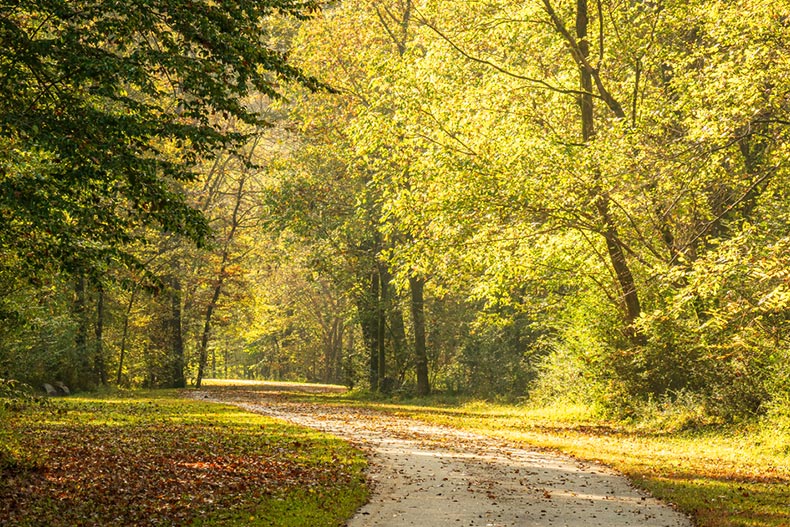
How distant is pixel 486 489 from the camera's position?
12.4 metres

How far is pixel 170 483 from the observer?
1152 centimetres

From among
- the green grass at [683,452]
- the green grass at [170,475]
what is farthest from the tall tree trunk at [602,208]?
the green grass at [170,475]

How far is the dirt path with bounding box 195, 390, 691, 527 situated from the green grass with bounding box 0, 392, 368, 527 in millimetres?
669

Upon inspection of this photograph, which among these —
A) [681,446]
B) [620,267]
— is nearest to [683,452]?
[681,446]

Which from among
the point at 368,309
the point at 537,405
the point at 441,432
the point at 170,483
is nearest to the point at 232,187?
the point at 368,309

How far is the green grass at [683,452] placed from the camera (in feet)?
37.5

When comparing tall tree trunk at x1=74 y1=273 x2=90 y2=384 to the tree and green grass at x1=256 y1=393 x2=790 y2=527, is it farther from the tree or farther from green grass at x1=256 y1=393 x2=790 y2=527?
the tree

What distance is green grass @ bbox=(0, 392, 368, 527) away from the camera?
9734 millimetres

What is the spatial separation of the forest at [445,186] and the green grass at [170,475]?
2881 mm

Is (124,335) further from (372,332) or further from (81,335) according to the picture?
(372,332)

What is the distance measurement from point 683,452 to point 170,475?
37.9 feet

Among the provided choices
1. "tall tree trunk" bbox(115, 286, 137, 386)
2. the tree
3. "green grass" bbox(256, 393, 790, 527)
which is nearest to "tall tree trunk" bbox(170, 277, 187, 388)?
"tall tree trunk" bbox(115, 286, 137, 386)

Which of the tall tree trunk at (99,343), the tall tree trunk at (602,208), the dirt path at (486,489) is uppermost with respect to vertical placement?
the tall tree trunk at (602,208)

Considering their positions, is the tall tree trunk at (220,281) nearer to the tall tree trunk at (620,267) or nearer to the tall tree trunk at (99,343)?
the tall tree trunk at (99,343)
